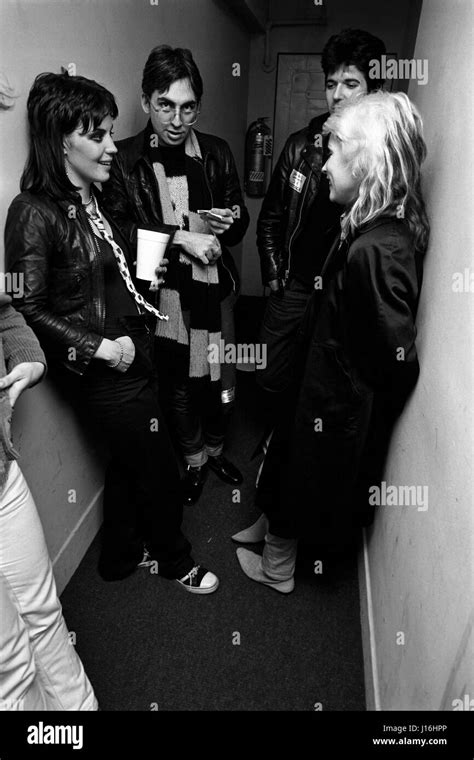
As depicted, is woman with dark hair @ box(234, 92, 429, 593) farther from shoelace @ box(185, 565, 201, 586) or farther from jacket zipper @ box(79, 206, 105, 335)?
jacket zipper @ box(79, 206, 105, 335)

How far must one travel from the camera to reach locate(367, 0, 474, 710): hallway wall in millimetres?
1020

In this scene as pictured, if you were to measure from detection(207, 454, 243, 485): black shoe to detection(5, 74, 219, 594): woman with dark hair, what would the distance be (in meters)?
0.65

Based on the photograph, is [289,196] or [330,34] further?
[330,34]

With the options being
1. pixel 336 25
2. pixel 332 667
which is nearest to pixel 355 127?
pixel 332 667

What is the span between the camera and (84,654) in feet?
5.86

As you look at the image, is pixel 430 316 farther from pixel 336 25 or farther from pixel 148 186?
pixel 336 25

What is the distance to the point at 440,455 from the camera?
47.1 inches

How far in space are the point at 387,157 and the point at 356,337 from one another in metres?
0.47

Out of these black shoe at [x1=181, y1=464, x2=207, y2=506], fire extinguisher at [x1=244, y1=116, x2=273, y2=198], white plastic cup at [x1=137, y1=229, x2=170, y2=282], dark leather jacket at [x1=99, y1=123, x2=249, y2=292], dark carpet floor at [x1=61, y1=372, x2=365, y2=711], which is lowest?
dark carpet floor at [x1=61, y1=372, x2=365, y2=711]

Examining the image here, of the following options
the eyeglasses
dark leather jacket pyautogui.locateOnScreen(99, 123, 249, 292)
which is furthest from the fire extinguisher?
the eyeglasses

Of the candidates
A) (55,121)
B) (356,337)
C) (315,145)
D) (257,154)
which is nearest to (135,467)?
(356,337)

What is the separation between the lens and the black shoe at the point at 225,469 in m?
2.65

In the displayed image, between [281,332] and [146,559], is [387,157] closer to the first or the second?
[281,332]

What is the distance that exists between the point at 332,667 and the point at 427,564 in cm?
78
